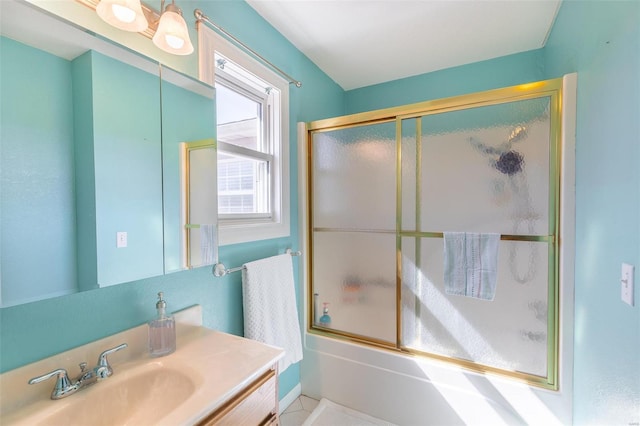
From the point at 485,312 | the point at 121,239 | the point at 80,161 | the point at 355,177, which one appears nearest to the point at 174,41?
the point at 80,161

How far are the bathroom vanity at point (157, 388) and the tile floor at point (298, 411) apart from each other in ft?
2.95

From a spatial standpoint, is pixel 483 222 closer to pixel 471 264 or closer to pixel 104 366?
pixel 471 264

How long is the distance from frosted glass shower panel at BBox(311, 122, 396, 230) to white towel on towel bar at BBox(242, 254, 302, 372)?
0.51m

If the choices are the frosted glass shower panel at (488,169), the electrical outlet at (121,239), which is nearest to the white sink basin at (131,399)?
the electrical outlet at (121,239)

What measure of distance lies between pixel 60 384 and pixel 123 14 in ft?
3.79

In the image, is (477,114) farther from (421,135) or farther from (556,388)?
(556,388)

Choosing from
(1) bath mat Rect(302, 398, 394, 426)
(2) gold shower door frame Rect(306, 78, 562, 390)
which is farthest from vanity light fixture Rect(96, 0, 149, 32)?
(1) bath mat Rect(302, 398, 394, 426)

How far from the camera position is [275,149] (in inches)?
70.4

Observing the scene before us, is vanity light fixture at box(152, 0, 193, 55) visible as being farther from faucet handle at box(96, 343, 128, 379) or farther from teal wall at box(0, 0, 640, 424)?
faucet handle at box(96, 343, 128, 379)

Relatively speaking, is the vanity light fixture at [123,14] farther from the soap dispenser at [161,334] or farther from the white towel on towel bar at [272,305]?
the white towel on towel bar at [272,305]

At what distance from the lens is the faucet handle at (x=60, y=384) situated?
74 centimetres

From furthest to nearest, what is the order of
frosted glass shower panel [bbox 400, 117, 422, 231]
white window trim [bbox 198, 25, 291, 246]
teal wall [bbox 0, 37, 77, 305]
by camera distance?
frosted glass shower panel [bbox 400, 117, 422, 231] < white window trim [bbox 198, 25, 291, 246] < teal wall [bbox 0, 37, 77, 305]

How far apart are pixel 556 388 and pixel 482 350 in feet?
1.10

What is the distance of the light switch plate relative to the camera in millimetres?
764
